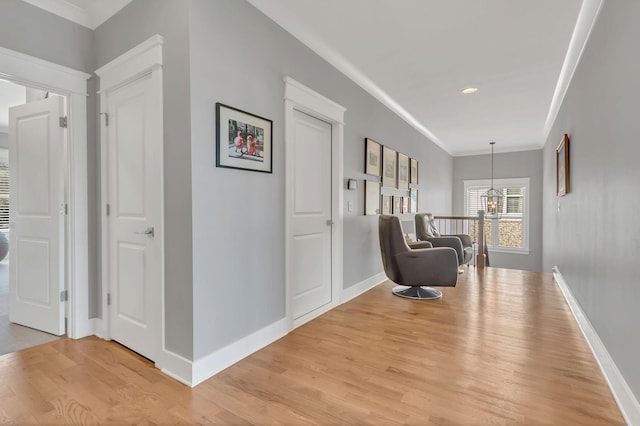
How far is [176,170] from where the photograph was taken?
1.98 m

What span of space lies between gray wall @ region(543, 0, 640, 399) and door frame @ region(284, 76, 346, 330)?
6.94 feet

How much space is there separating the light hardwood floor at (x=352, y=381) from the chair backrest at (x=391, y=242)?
783 mm

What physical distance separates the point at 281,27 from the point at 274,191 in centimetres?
137

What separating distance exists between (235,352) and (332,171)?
197 centimetres

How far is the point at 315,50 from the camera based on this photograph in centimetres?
299

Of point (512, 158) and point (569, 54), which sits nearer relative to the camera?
point (569, 54)

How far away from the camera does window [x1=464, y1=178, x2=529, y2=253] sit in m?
7.52

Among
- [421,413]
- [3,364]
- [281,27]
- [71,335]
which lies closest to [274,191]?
[281,27]

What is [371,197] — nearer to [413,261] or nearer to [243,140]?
[413,261]

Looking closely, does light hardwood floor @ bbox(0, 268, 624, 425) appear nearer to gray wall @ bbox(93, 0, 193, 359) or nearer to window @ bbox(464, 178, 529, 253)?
gray wall @ bbox(93, 0, 193, 359)

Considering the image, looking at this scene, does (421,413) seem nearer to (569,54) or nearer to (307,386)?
(307,386)

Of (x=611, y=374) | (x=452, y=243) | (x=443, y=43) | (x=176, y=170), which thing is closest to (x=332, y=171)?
(x=443, y=43)

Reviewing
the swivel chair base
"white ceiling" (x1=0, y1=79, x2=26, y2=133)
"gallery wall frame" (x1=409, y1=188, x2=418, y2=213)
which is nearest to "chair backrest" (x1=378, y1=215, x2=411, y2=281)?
the swivel chair base

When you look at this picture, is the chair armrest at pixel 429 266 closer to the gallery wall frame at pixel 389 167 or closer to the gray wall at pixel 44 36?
the gallery wall frame at pixel 389 167
